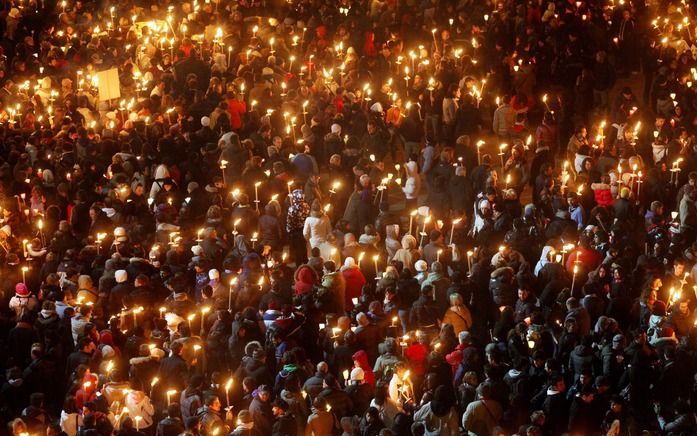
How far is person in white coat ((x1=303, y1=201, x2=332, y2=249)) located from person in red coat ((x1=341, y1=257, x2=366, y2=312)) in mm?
1295

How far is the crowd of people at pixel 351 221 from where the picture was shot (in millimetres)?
14680

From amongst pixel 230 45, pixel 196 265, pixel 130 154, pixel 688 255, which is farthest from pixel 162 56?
pixel 688 255

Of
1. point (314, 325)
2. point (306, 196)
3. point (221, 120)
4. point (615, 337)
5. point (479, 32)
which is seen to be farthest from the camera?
point (479, 32)

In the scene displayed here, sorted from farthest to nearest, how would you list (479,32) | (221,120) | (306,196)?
(479,32)
(221,120)
(306,196)

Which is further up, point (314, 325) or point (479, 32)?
point (479, 32)

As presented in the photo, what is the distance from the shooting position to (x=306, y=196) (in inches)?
801

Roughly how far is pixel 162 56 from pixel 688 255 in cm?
1395

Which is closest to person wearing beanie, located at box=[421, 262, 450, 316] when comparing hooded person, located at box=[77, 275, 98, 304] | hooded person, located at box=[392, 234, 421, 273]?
hooded person, located at box=[392, 234, 421, 273]

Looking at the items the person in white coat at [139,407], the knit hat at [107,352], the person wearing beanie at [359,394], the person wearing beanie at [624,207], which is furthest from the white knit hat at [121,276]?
the person wearing beanie at [624,207]

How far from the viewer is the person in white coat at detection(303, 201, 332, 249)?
1906 centimetres

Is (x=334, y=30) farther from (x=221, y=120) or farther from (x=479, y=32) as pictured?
(x=221, y=120)

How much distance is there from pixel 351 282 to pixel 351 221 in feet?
6.95

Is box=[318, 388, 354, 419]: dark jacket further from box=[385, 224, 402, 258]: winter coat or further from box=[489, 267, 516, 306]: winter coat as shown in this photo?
box=[385, 224, 402, 258]: winter coat

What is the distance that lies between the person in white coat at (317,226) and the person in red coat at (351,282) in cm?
130
